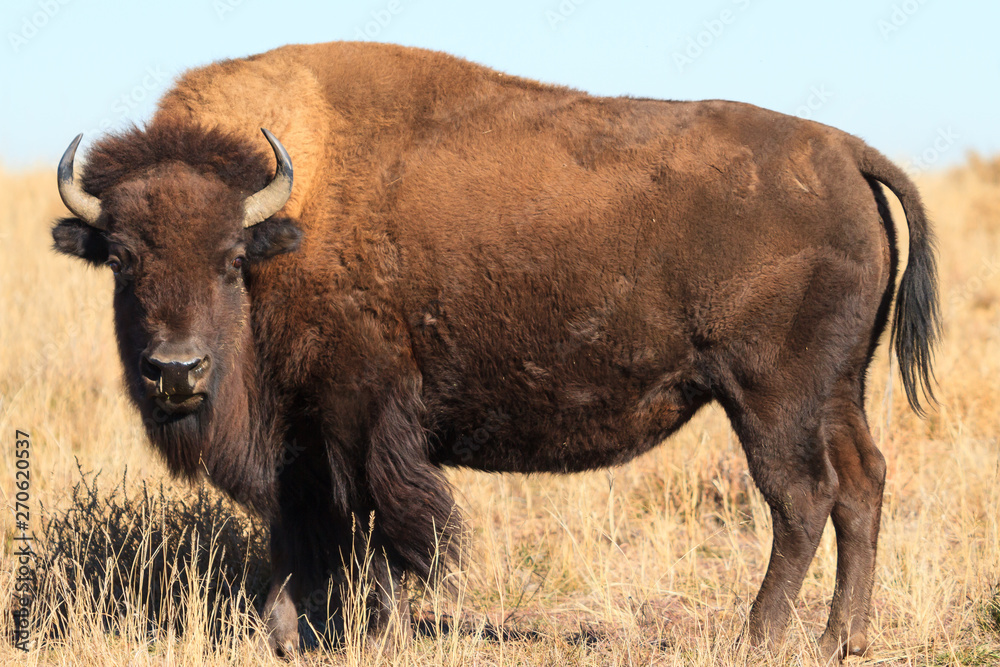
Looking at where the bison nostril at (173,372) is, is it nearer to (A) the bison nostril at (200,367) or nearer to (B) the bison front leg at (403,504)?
(A) the bison nostril at (200,367)

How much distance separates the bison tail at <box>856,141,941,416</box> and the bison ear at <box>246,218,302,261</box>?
2689 millimetres

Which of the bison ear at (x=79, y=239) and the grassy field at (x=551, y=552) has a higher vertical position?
the bison ear at (x=79, y=239)

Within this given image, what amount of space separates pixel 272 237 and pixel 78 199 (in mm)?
865

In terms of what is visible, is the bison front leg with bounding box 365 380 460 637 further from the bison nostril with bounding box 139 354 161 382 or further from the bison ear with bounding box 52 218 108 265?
the bison ear with bounding box 52 218 108 265

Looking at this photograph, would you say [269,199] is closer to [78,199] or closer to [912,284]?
[78,199]

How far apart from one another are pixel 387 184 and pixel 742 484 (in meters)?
3.62

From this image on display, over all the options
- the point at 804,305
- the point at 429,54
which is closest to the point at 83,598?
the point at 429,54

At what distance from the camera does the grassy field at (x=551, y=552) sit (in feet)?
13.8

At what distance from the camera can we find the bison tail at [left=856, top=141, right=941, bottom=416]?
4.33 m

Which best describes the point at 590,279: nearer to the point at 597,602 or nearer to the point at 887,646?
the point at 597,602

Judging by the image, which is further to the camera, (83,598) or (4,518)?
(4,518)

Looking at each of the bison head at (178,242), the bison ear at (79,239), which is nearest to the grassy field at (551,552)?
the bison head at (178,242)

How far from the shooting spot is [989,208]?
59.6ft

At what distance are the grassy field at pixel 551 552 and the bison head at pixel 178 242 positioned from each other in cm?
96
